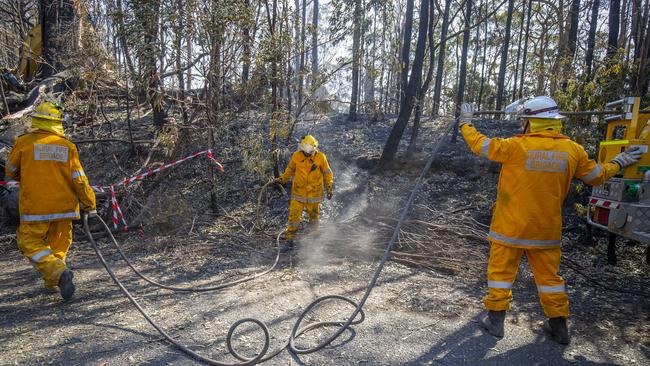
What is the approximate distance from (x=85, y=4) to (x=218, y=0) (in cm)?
408

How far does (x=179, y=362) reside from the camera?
2.73 m

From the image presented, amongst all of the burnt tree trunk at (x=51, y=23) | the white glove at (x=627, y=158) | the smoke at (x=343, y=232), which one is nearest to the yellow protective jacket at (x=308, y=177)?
the smoke at (x=343, y=232)

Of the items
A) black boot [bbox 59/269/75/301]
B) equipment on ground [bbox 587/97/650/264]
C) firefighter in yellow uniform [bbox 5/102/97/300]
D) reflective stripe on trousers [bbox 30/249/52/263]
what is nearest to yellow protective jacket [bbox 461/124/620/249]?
equipment on ground [bbox 587/97/650/264]

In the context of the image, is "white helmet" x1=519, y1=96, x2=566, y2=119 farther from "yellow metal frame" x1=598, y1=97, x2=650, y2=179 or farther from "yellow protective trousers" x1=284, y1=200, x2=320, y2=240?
"yellow protective trousers" x1=284, y1=200, x2=320, y2=240

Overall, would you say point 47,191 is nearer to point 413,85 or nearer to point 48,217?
point 48,217

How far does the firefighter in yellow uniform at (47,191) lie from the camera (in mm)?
3711

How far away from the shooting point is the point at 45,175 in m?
3.80

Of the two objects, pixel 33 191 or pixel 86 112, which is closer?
pixel 33 191

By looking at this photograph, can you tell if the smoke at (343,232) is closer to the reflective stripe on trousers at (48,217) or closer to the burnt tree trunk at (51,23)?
the reflective stripe on trousers at (48,217)

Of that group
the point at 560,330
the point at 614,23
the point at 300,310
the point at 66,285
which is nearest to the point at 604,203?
the point at 560,330

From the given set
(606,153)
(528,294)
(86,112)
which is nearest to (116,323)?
(528,294)

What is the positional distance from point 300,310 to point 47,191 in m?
2.81

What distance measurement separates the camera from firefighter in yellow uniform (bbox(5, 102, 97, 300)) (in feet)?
12.2

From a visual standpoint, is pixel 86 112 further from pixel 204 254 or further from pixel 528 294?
pixel 528 294
